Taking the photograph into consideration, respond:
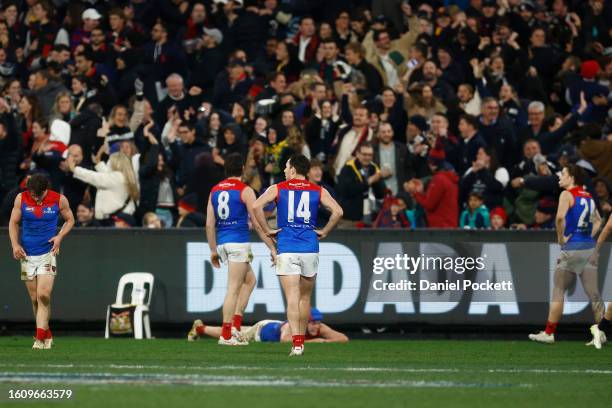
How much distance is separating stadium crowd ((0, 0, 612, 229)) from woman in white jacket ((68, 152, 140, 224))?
0.08 ft

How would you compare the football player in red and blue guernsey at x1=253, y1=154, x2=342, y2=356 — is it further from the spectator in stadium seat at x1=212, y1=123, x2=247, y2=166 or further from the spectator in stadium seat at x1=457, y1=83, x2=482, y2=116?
the spectator in stadium seat at x1=457, y1=83, x2=482, y2=116

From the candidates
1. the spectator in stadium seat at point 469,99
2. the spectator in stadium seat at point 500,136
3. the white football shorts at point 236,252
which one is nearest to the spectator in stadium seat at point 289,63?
the spectator in stadium seat at point 469,99

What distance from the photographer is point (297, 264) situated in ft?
50.2

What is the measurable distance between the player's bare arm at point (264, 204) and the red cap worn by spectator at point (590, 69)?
9.17m

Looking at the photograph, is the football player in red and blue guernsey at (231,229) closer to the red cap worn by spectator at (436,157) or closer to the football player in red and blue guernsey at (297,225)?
the football player in red and blue guernsey at (297,225)

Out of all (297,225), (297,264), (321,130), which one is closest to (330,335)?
(297,264)

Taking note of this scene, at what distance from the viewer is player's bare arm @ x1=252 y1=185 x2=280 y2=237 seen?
603 inches

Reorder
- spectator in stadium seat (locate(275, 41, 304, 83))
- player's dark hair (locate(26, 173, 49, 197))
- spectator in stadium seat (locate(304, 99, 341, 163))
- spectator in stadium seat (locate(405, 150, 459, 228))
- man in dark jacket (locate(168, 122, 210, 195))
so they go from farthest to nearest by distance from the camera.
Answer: spectator in stadium seat (locate(275, 41, 304, 83)) < spectator in stadium seat (locate(304, 99, 341, 163)) < man in dark jacket (locate(168, 122, 210, 195)) < spectator in stadium seat (locate(405, 150, 459, 228)) < player's dark hair (locate(26, 173, 49, 197))

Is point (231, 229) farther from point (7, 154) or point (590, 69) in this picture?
point (590, 69)

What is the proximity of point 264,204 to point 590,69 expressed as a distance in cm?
943

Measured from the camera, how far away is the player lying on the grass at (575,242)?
58.4 ft

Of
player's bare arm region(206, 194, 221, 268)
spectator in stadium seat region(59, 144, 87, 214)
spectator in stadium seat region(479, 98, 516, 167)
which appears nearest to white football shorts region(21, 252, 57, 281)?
player's bare arm region(206, 194, 221, 268)

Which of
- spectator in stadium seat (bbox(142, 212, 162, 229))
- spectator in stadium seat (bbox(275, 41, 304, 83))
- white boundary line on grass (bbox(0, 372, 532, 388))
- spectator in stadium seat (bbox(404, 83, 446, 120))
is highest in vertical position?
spectator in stadium seat (bbox(275, 41, 304, 83))

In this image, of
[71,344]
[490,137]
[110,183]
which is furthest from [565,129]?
[71,344]
